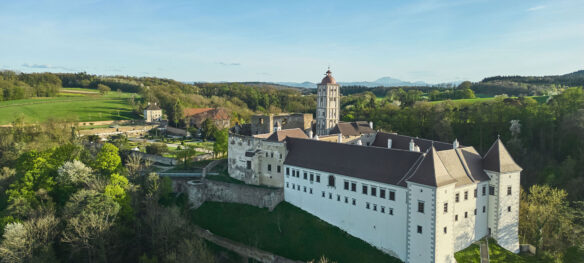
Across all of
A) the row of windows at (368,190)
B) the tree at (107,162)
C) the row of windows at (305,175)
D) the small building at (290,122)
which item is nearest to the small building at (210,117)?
the small building at (290,122)

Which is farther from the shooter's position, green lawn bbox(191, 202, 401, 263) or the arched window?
the arched window

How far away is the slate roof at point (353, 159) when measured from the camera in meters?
32.6

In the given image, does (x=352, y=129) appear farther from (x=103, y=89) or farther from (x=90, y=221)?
(x=103, y=89)

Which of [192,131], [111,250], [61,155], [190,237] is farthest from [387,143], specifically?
[192,131]

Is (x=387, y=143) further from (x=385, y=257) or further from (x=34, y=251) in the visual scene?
(x=34, y=251)

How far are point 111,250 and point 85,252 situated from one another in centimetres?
246

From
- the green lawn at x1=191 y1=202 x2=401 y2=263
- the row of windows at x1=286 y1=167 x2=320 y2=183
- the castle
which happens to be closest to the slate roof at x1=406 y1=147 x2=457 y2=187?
the castle

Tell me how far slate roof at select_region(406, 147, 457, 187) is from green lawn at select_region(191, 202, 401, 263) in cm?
756

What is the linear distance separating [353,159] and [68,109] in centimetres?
9228

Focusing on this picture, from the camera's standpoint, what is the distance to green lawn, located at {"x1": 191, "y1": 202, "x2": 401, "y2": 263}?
34375 mm

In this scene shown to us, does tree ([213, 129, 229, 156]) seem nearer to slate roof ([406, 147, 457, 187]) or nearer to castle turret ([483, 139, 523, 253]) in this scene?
slate roof ([406, 147, 457, 187])

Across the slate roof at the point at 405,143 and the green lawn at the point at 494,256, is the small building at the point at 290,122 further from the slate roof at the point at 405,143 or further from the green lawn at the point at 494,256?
the green lawn at the point at 494,256

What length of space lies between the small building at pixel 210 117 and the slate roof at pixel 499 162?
6455 centimetres

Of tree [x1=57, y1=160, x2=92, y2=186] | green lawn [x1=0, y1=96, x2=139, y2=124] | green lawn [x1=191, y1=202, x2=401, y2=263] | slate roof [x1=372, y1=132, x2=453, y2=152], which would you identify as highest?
green lawn [x1=0, y1=96, x2=139, y2=124]
